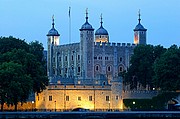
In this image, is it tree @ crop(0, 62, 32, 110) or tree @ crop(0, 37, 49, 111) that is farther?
tree @ crop(0, 37, 49, 111)

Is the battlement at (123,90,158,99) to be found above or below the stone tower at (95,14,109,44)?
below

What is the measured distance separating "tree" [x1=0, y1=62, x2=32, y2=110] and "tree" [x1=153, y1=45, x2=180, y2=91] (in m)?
20.8

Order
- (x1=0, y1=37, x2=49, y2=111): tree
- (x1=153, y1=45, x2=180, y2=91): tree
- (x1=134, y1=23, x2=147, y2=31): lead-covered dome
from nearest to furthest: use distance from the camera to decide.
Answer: (x1=0, y1=37, x2=49, y2=111): tree < (x1=153, y1=45, x2=180, y2=91): tree < (x1=134, y1=23, x2=147, y2=31): lead-covered dome

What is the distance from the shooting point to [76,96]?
4432 inches

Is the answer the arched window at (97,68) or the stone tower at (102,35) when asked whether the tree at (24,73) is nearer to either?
the arched window at (97,68)

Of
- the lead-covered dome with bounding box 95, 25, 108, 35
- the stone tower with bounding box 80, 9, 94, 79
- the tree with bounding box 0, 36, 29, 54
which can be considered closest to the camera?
the tree with bounding box 0, 36, 29, 54

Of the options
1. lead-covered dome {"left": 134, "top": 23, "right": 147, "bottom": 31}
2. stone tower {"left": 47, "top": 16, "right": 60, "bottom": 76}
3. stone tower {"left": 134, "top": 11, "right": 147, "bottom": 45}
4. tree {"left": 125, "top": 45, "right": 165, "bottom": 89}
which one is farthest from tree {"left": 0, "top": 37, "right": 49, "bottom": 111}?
lead-covered dome {"left": 134, "top": 23, "right": 147, "bottom": 31}

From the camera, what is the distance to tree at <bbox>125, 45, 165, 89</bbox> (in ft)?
409

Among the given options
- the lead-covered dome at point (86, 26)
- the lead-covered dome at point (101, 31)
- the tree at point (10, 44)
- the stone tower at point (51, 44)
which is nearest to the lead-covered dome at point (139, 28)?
the lead-covered dome at point (101, 31)

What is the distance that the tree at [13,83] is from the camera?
326 ft

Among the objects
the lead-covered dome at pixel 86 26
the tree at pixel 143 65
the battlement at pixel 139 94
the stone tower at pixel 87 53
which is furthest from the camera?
the lead-covered dome at pixel 86 26

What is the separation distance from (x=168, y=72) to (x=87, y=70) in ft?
76.4

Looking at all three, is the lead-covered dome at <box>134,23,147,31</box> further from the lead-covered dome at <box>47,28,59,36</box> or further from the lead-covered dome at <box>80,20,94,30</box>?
the lead-covered dome at <box>47,28,59,36</box>

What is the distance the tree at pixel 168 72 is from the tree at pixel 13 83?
20757mm
